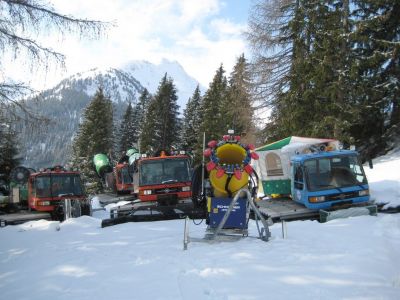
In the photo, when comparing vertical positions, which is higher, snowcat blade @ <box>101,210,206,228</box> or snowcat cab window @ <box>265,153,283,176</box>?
snowcat cab window @ <box>265,153,283,176</box>

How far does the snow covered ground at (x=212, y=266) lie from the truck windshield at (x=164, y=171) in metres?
5.30

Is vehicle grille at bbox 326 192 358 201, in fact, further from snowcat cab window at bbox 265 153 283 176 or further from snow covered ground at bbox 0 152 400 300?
snowcat cab window at bbox 265 153 283 176

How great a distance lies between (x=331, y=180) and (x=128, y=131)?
4446 centimetres

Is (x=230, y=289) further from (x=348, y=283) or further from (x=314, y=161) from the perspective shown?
(x=314, y=161)

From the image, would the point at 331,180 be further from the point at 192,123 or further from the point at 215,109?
the point at 192,123

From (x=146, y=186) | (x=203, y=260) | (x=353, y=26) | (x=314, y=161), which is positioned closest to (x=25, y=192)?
(x=146, y=186)

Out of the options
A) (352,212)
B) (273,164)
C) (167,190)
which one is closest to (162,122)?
(273,164)

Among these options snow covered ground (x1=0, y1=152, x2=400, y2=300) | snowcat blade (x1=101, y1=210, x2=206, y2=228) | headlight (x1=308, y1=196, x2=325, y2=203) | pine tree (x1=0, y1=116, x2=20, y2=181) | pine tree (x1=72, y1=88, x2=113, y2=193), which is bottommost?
snow covered ground (x1=0, y1=152, x2=400, y2=300)

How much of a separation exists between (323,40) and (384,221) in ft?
45.0

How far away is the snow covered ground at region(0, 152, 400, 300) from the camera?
205 inches

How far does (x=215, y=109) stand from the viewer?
137 feet

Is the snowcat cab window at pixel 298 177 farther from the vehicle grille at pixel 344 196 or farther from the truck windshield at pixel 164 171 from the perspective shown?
the truck windshield at pixel 164 171

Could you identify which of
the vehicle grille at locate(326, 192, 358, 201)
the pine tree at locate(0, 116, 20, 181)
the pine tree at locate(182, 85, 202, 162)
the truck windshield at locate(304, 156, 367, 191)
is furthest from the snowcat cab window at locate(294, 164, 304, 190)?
the pine tree at locate(182, 85, 202, 162)

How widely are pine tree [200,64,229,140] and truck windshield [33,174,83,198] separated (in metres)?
22.5
